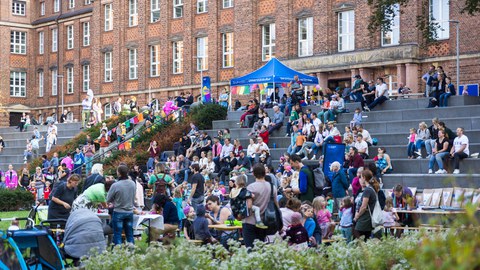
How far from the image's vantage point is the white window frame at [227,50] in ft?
163

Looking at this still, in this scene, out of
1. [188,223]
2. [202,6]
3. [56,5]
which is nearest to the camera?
[188,223]

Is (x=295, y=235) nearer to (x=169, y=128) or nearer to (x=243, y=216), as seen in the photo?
(x=243, y=216)

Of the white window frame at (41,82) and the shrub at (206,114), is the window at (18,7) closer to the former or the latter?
the white window frame at (41,82)

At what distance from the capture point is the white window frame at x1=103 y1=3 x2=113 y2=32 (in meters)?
58.8

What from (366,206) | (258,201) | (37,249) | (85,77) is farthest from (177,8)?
(37,249)

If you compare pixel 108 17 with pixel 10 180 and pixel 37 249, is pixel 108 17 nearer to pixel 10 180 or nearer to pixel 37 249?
pixel 10 180

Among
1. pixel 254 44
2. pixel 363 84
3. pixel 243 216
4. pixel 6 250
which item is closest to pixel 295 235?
pixel 243 216

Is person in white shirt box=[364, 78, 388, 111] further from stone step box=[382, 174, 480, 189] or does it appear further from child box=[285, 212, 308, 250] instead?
child box=[285, 212, 308, 250]

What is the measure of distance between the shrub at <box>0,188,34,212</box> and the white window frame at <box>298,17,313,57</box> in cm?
1702

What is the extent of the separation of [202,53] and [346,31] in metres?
12.0

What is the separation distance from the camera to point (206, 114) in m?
38.4

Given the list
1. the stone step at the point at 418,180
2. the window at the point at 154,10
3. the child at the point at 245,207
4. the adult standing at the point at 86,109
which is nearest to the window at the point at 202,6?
the window at the point at 154,10

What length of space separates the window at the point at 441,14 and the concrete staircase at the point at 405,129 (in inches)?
318

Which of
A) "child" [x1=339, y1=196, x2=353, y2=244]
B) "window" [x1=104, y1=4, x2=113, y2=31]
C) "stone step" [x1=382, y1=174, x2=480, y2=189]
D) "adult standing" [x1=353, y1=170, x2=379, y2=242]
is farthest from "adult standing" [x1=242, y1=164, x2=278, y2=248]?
"window" [x1=104, y1=4, x2=113, y2=31]
